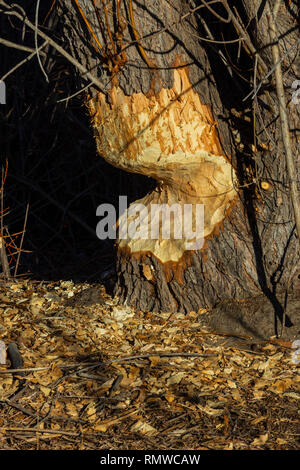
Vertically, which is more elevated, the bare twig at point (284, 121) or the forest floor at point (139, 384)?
the bare twig at point (284, 121)

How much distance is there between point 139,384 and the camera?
3088 mm

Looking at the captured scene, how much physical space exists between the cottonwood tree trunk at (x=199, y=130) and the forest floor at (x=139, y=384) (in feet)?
1.23

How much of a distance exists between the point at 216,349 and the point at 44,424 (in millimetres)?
1110

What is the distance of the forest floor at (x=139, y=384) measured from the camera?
2.70 meters

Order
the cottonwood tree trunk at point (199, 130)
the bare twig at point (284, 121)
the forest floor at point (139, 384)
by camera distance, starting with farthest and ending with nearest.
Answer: the cottonwood tree trunk at point (199, 130)
the bare twig at point (284, 121)
the forest floor at point (139, 384)

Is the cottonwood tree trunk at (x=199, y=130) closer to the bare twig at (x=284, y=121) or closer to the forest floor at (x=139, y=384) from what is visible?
the bare twig at (x=284, y=121)

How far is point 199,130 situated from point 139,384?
1508 mm

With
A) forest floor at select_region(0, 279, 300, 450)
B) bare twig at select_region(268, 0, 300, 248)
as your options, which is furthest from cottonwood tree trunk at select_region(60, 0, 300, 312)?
forest floor at select_region(0, 279, 300, 450)

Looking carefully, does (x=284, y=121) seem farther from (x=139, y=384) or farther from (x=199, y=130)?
(x=139, y=384)

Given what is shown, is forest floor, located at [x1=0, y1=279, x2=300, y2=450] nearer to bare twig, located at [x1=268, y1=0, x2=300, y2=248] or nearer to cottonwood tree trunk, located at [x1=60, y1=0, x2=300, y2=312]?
cottonwood tree trunk, located at [x1=60, y1=0, x2=300, y2=312]

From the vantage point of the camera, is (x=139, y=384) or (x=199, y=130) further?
(x=199, y=130)

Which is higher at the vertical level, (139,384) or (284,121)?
(284,121)

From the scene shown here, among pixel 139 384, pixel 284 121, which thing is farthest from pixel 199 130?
pixel 139 384

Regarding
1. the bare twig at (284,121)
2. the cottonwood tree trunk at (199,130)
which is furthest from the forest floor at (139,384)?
the bare twig at (284,121)
